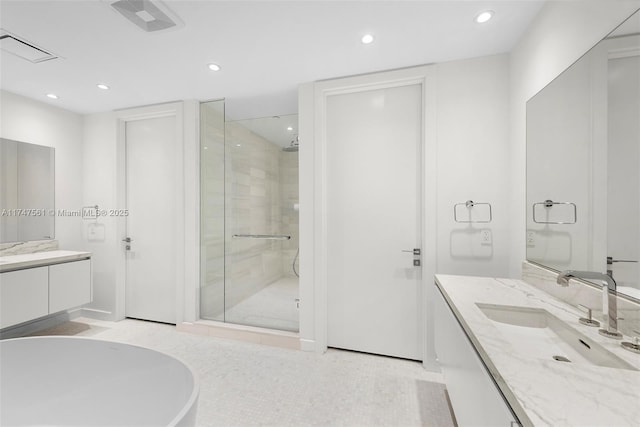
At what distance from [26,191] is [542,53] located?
4.57 metres

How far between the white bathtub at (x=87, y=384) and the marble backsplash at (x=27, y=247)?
2.05 metres

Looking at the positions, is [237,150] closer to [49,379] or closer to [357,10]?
[357,10]

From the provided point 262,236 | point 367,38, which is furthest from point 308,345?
point 367,38

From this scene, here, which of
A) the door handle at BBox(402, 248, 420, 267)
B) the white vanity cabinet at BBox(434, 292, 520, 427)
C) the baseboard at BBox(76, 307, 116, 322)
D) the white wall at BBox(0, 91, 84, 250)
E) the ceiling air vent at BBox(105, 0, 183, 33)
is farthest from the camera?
the baseboard at BBox(76, 307, 116, 322)

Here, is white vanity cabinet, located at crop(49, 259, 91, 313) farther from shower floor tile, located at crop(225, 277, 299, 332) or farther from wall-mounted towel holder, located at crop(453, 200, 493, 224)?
wall-mounted towel holder, located at crop(453, 200, 493, 224)

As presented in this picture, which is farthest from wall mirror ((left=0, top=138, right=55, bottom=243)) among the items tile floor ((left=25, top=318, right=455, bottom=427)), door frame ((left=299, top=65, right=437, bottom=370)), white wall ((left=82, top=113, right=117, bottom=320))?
door frame ((left=299, top=65, right=437, bottom=370))

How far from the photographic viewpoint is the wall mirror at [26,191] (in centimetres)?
261

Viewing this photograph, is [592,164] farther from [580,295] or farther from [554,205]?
[580,295]

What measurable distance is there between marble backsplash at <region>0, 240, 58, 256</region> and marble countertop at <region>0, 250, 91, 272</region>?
0.18 ft

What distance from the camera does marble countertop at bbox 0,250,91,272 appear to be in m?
2.27

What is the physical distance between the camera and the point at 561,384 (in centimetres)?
68

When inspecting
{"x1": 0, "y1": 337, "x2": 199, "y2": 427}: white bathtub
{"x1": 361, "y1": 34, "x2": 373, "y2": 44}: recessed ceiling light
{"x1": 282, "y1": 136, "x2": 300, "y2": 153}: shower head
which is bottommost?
{"x1": 0, "y1": 337, "x2": 199, "y2": 427}: white bathtub

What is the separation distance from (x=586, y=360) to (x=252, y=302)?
104 inches

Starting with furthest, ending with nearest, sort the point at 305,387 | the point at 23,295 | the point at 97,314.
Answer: the point at 97,314 < the point at 23,295 < the point at 305,387
